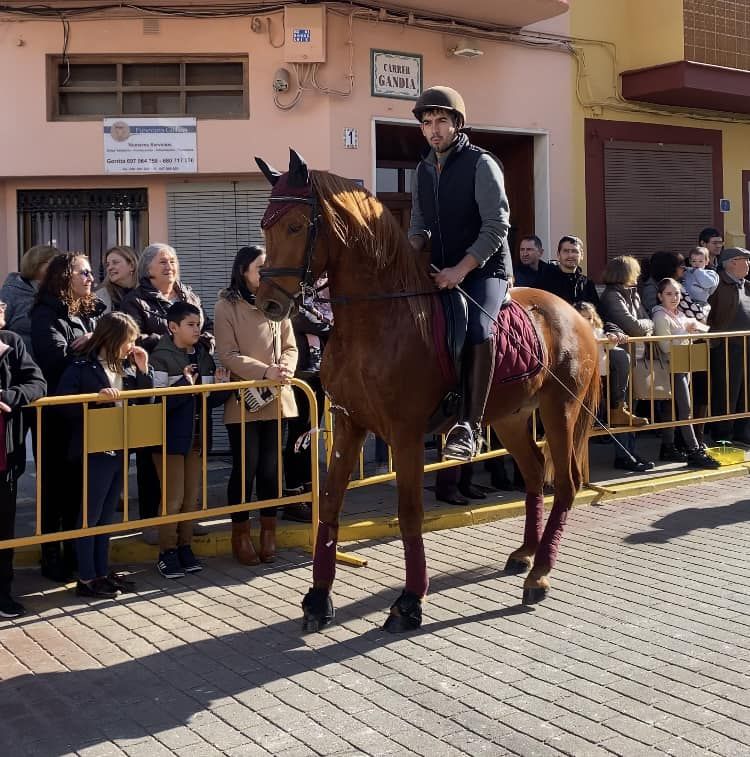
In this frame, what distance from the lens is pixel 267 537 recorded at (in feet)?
23.4

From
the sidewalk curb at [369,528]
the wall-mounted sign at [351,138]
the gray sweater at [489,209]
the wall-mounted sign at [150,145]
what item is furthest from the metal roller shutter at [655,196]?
the gray sweater at [489,209]

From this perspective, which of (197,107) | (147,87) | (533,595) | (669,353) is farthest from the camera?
(197,107)

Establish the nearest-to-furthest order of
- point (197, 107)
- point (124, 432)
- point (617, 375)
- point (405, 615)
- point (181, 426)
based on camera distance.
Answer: point (405, 615) → point (124, 432) → point (181, 426) → point (617, 375) → point (197, 107)

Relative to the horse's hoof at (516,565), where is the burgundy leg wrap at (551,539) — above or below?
above

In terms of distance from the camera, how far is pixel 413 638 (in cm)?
552

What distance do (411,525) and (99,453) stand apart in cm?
201

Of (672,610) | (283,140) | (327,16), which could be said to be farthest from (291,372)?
(327,16)

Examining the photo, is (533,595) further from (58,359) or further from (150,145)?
(150,145)

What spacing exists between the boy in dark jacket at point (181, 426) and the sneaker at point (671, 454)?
5.28 metres

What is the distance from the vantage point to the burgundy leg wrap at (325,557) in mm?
5777

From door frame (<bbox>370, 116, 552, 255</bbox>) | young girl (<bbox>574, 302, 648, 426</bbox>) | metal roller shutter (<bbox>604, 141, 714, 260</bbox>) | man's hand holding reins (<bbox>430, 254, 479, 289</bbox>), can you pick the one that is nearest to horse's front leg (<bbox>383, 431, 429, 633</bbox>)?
man's hand holding reins (<bbox>430, 254, 479, 289</bbox>)

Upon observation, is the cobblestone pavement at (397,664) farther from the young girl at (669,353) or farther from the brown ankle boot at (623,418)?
the young girl at (669,353)

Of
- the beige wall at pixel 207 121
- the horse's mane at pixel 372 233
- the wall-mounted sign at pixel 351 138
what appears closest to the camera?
the horse's mane at pixel 372 233

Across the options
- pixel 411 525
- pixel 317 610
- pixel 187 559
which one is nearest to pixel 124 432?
pixel 187 559
